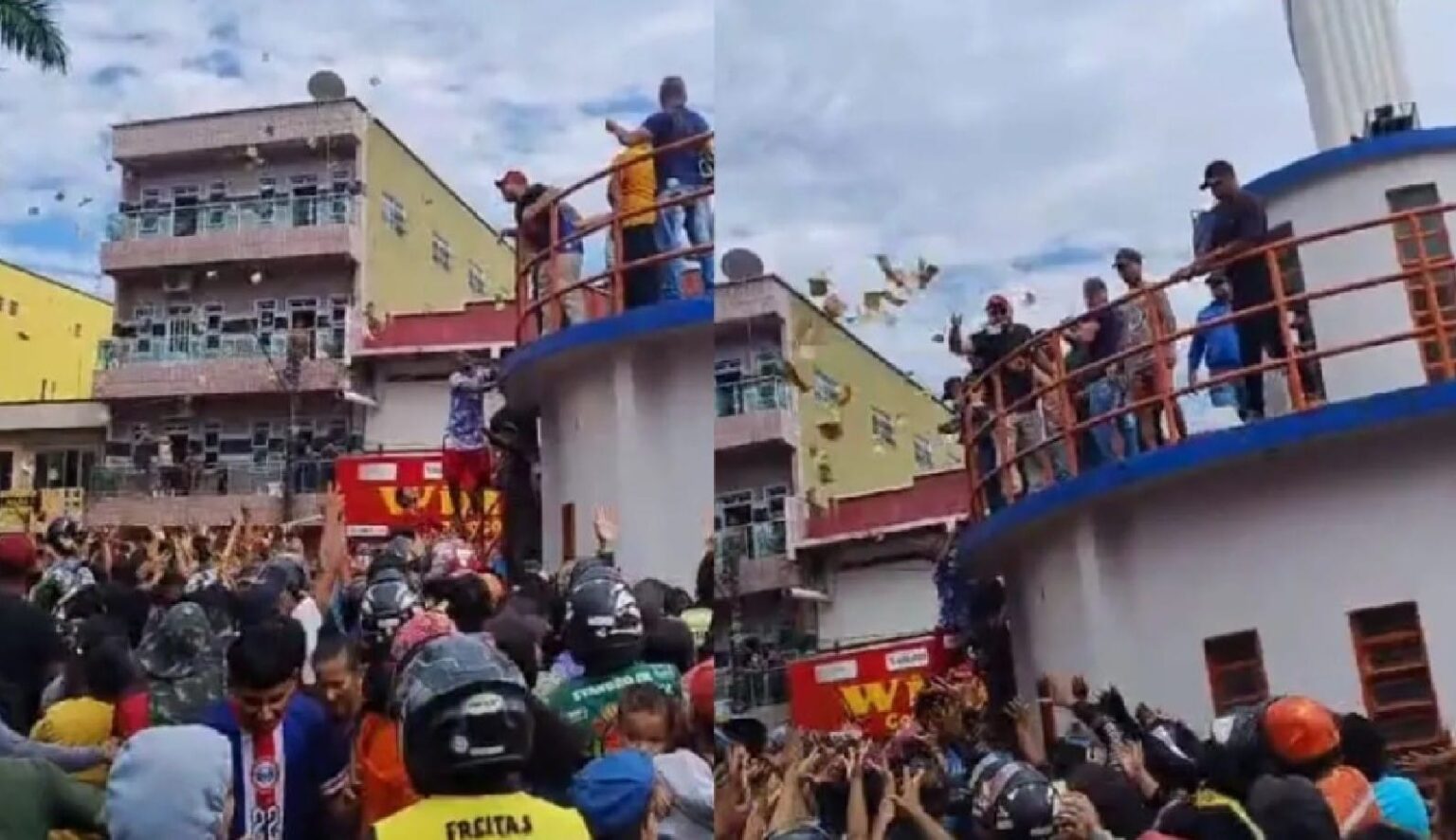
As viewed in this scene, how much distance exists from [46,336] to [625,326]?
720cm

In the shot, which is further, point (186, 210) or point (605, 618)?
point (186, 210)

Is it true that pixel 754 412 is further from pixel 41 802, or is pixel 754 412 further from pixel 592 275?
pixel 41 802

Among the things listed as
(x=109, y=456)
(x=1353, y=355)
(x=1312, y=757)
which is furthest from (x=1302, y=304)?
(x=109, y=456)

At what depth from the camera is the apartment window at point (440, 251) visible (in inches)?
86.2

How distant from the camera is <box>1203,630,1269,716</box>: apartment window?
4.06ft

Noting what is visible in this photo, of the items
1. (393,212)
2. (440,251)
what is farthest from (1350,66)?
(393,212)

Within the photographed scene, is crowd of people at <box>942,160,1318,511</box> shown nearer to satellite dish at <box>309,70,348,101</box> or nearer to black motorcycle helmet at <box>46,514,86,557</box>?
satellite dish at <box>309,70,348,101</box>

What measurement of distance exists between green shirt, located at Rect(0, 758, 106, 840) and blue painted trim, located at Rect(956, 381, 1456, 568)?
0.92 m

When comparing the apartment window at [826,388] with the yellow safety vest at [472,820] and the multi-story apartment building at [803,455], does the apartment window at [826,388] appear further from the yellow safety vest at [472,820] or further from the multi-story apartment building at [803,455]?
the yellow safety vest at [472,820]

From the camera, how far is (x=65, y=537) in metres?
3.96

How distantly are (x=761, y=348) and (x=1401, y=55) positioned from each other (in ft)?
1.86

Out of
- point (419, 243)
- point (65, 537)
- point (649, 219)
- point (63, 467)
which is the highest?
point (63, 467)

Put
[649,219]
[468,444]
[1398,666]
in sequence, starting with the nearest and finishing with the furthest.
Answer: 1. [1398,666]
2. [649,219]
3. [468,444]

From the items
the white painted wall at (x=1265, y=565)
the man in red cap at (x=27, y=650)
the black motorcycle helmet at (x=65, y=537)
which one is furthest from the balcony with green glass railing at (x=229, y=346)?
the white painted wall at (x=1265, y=565)
